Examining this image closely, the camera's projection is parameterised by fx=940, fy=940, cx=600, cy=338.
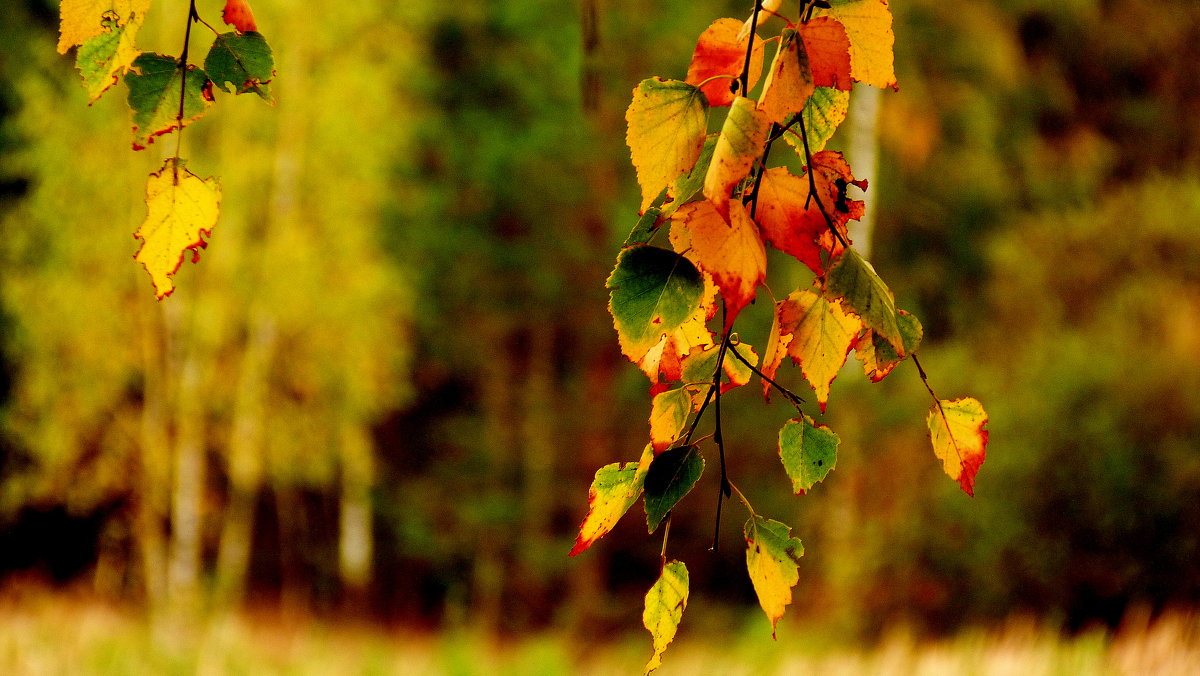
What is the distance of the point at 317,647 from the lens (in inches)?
127

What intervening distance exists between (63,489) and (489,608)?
2960 millimetres

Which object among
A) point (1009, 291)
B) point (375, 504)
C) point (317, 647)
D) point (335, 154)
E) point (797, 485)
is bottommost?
point (375, 504)

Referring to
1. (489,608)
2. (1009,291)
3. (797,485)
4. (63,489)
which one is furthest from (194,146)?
(797,485)

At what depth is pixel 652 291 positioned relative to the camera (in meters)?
0.36

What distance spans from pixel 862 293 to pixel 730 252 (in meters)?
0.06

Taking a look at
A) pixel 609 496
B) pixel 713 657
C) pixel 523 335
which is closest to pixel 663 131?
pixel 609 496

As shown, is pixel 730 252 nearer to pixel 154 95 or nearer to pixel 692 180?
pixel 692 180

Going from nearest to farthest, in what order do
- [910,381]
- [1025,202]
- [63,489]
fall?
[910,381] → [63,489] → [1025,202]

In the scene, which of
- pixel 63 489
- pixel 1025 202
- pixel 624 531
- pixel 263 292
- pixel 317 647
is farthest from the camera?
pixel 1025 202

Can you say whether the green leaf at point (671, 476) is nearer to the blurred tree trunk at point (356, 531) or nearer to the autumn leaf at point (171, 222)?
the autumn leaf at point (171, 222)

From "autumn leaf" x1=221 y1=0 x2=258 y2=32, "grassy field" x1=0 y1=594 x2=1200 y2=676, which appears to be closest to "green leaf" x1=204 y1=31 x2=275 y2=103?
"autumn leaf" x1=221 y1=0 x2=258 y2=32

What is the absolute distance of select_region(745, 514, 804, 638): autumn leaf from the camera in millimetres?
408

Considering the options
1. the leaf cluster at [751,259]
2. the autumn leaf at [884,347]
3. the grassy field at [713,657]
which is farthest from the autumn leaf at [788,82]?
the grassy field at [713,657]

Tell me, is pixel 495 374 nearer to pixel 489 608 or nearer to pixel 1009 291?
pixel 489 608
